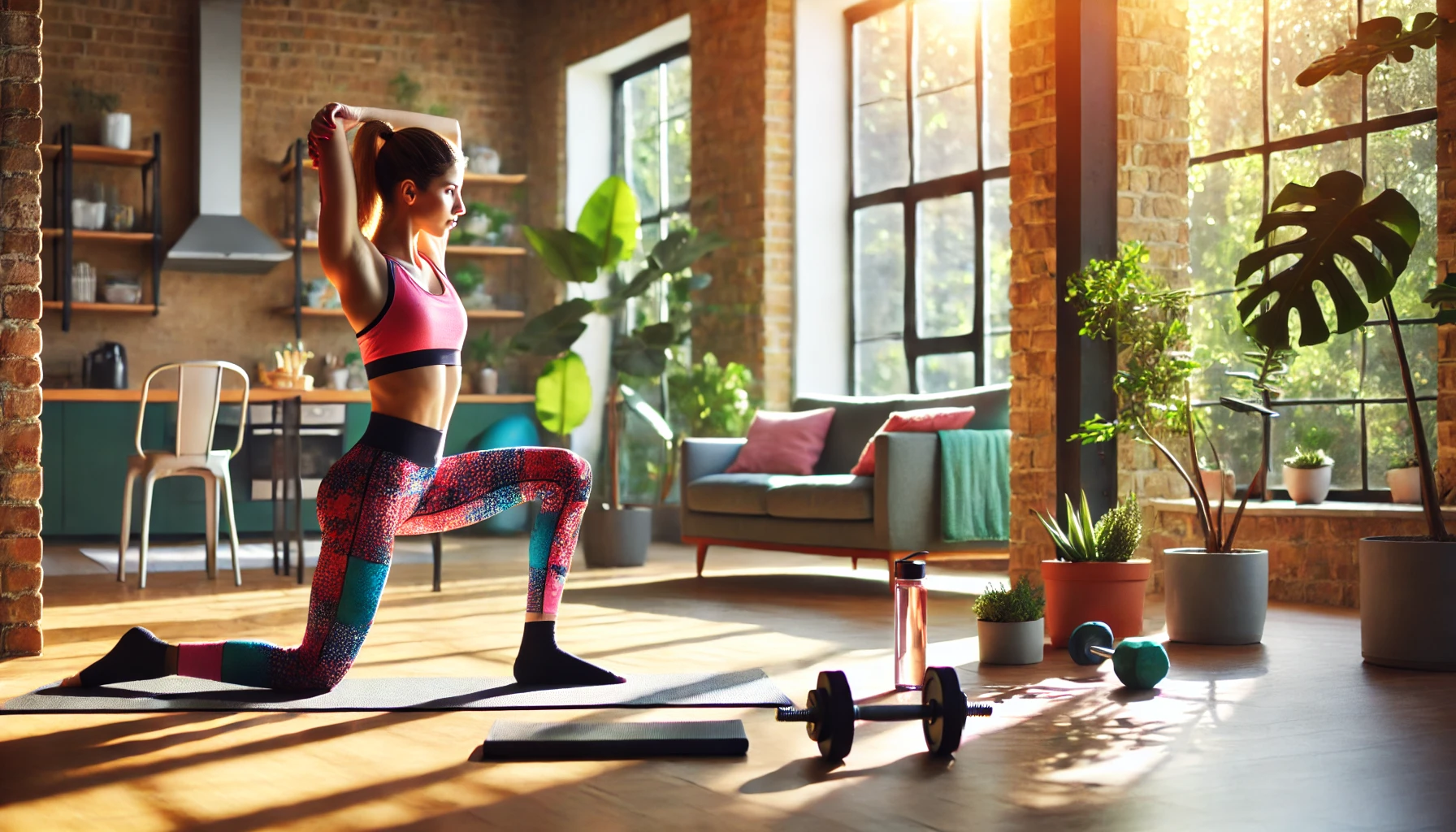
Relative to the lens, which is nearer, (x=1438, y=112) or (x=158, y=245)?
(x=1438, y=112)

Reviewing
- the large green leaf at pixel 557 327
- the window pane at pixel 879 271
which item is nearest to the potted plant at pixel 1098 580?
the window pane at pixel 879 271

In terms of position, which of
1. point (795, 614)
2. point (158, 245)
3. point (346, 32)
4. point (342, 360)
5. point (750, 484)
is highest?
point (346, 32)

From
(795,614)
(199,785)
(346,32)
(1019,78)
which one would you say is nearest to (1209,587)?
(795,614)

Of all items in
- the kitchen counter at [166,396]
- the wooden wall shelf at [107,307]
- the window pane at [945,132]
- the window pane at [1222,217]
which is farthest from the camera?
the wooden wall shelf at [107,307]

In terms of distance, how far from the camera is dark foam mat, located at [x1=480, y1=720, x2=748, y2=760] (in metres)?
2.63

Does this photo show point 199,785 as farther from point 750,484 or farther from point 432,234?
point 750,484

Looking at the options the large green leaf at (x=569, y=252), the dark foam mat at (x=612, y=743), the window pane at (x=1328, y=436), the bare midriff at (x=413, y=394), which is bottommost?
the dark foam mat at (x=612, y=743)

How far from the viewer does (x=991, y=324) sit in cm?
736

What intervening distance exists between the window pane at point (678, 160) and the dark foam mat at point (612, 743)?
22.8 feet

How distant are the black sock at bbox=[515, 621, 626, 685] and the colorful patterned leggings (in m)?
0.06

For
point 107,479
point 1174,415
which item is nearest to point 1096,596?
point 1174,415

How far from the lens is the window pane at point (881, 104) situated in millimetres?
8016

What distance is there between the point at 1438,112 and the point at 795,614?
2709 millimetres

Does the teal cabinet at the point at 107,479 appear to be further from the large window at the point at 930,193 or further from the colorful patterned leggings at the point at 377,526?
the colorful patterned leggings at the point at 377,526
